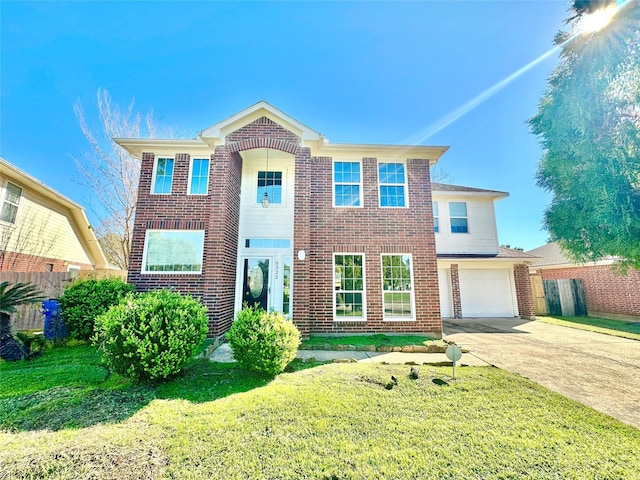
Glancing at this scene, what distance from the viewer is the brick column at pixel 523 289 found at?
13.1 meters

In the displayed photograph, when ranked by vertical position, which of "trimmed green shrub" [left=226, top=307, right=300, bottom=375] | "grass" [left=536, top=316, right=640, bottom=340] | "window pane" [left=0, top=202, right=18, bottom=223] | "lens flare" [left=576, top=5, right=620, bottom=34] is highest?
"lens flare" [left=576, top=5, right=620, bottom=34]

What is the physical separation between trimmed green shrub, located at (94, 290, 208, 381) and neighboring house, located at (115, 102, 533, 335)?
3.00 m

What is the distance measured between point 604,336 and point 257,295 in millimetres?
12489

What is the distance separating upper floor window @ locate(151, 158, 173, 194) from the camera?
8984 millimetres

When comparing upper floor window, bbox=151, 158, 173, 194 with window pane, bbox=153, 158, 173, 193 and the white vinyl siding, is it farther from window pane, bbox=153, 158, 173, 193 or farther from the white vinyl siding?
the white vinyl siding

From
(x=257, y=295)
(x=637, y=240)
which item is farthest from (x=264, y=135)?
(x=637, y=240)

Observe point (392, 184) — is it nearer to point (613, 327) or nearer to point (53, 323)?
point (53, 323)

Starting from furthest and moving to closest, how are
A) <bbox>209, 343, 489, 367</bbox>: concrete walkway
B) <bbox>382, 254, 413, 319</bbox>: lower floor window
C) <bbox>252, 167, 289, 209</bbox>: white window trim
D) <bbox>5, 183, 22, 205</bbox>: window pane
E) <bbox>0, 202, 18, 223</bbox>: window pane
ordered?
<bbox>5, 183, 22, 205</bbox>: window pane
<bbox>0, 202, 18, 223</bbox>: window pane
<bbox>252, 167, 289, 209</bbox>: white window trim
<bbox>382, 254, 413, 319</bbox>: lower floor window
<bbox>209, 343, 489, 367</bbox>: concrete walkway

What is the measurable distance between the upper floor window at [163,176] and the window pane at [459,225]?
1342cm

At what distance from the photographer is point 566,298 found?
14.9 m

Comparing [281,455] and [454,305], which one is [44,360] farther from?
[454,305]

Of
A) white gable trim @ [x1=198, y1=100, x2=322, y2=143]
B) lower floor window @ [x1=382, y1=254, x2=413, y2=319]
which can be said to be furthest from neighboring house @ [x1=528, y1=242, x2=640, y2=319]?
white gable trim @ [x1=198, y1=100, x2=322, y2=143]

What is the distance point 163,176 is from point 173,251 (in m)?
2.75

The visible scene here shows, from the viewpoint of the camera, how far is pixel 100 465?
263 cm
